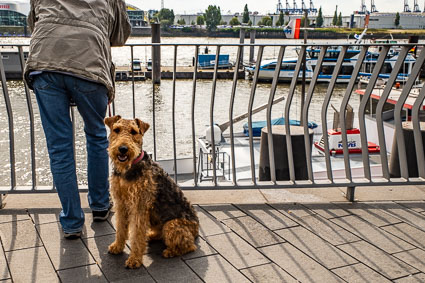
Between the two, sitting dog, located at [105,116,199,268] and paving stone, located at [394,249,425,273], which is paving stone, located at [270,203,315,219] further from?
sitting dog, located at [105,116,199,268]

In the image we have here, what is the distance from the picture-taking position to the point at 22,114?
2352 centimetres

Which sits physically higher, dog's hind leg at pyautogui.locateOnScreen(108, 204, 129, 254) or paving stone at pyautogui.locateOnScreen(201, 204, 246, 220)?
dog's hind leg at pyautogui.locateOnScreen(108, 204, 129, 254)

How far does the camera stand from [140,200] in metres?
2.97

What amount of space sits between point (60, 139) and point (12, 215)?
37.7 inches

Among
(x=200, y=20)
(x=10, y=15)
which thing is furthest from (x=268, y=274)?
(x=200, y=20)

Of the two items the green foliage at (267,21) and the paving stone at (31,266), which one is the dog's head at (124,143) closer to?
the paving stone at (31,266)

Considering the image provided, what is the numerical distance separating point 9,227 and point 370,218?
9.02 feet

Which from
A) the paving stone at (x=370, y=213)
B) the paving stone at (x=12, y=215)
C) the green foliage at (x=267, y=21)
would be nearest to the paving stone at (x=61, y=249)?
the paving stone at (x=12, y=215)

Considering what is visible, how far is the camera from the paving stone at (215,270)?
2816 mm

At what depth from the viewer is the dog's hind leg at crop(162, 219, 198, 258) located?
119 inches

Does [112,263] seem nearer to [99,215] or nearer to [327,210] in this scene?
[99,215]

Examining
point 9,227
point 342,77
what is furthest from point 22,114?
point 342,77

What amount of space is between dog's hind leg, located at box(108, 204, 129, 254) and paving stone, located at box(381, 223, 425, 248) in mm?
1915

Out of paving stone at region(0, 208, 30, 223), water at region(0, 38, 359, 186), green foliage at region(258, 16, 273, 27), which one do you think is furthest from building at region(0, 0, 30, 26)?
green foliage at region(258, 16, 273, 27)
